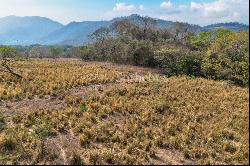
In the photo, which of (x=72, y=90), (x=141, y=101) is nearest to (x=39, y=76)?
(x=72, y=90)

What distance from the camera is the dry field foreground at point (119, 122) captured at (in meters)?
14.6

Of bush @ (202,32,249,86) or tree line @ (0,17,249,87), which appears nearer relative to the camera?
bush @ (202,32,249,86)

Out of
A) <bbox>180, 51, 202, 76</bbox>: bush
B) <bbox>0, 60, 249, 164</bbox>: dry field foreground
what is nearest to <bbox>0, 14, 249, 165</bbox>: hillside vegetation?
<bbox>0, 60, 249, 164</bbox>: dry field foreground

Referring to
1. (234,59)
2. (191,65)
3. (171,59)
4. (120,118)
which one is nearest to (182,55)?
(171,59)

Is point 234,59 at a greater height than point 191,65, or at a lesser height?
greater

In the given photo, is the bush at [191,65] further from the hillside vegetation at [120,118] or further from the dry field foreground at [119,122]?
the dry field foreground at [119,122]

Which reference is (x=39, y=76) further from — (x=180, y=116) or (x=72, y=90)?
(x=180, y=116)

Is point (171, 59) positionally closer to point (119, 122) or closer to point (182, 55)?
point (182, 55)

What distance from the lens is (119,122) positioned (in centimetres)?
1934

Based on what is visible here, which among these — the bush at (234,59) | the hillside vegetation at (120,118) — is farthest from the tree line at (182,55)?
the hillside vegetation at (120,118)

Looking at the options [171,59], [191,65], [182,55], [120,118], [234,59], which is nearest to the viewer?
[120,118]

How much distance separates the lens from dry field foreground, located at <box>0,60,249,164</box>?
14.6 m

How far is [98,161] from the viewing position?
13977mm

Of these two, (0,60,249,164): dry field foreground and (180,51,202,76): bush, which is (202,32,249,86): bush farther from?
(180,51,202,76): bush
